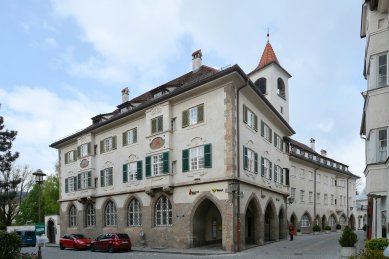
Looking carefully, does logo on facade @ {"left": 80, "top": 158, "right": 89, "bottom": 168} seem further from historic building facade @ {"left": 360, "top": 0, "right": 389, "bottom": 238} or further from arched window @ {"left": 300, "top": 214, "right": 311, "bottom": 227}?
arched window @ {"left": 300, "top": 214, "right": 311, "bottom": 227}

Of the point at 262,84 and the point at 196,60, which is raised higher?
the point at 196,60

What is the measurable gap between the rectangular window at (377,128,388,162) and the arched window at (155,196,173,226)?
1603cm

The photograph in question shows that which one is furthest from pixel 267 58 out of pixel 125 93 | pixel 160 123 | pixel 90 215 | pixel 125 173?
pixel 90 215

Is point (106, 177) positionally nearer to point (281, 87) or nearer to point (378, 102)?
point (281, 87)

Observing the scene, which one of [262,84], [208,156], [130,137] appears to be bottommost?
[208,156]

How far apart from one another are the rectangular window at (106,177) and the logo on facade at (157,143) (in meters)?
7.72

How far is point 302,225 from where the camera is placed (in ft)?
169

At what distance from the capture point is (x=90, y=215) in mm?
40000

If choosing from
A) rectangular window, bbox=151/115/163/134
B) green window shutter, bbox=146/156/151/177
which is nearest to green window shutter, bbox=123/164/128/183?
green window shutter, bbox=146/156/151/177

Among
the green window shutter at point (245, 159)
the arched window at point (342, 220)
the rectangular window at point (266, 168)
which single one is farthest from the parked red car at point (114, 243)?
the arched window at point (342, 220)

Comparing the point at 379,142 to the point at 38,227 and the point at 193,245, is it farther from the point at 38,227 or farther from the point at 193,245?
the point at 38,227

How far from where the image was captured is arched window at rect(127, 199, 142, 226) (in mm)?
33041

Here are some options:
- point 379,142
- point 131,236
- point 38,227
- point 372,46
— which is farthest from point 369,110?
point 131,236

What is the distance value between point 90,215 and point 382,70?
102 feet
